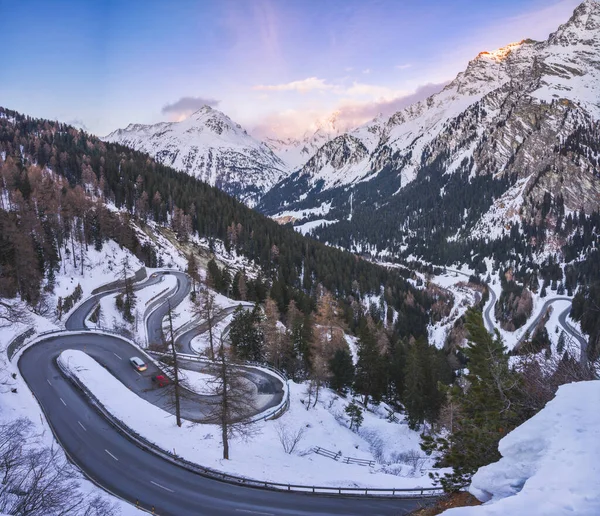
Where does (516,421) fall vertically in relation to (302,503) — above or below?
above

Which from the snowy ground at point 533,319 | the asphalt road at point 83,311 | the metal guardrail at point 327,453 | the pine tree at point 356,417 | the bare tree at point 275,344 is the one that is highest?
the asphalt road at point 83,311

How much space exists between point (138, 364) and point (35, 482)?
93.6 feet

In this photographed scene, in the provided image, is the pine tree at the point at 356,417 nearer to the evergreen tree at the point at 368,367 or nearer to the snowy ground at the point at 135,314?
the evergreen tree at the point at 368,367

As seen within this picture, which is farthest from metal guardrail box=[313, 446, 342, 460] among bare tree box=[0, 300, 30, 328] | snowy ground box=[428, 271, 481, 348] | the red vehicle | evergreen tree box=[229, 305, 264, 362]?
snowy ground box=[428, 271, 481, 348]

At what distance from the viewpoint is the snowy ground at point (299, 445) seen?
25.0 meters

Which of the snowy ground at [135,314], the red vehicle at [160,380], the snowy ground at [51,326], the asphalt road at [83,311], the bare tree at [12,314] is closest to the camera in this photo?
the bare tree at [12,314]

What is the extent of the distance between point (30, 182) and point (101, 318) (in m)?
49.2

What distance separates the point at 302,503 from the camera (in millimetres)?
22094

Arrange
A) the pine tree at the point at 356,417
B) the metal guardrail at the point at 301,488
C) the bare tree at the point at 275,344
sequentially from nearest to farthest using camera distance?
the metal guardrail at the point at 301,488 < the pine tree at the point at 356,417 < the bare tree at the point at 275,344

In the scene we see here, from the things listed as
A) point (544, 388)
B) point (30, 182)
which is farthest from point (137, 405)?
point (30, 182)

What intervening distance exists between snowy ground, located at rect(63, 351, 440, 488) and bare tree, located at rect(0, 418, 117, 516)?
689 centimetres

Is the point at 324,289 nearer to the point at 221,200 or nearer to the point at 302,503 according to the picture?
the point at 221,200

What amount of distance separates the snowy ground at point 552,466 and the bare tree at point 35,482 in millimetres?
13858

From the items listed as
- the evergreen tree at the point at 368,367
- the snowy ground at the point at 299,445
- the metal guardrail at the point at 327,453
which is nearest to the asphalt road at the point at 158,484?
the snowy ground at the point at 299,445
